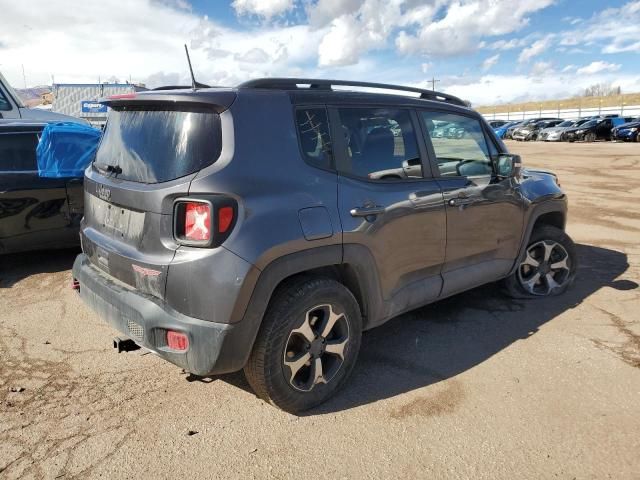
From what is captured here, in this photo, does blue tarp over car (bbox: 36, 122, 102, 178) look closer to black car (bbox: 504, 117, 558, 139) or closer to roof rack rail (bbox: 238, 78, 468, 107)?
roof rack rail (bbox: 238, 78, 468, 107)

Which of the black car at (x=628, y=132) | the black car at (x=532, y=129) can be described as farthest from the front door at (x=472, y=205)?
the black car at (x=532, y=129)

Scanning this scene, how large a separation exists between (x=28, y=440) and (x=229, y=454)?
1.08 meters

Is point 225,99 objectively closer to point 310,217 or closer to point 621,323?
point 310,217

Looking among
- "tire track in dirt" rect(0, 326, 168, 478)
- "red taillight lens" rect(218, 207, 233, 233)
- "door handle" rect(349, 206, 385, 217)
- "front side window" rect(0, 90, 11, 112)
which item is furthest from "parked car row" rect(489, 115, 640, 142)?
"red taillight lens" rect(218, 207, 233, 233)

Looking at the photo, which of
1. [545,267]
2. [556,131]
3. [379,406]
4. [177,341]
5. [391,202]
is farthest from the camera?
[556,131]

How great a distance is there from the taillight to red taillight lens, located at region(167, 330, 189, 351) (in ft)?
1.52

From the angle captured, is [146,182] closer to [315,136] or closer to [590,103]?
[315,136]

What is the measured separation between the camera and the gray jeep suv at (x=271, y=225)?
8.50 feet

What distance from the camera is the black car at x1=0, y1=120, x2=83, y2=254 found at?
5234 mm

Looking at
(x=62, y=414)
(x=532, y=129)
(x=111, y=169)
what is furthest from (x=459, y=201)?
(x=532, y=129)

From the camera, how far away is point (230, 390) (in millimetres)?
3264

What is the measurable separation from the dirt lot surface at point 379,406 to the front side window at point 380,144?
133cm

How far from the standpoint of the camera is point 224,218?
100 inches

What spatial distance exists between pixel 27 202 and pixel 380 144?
153 inches
